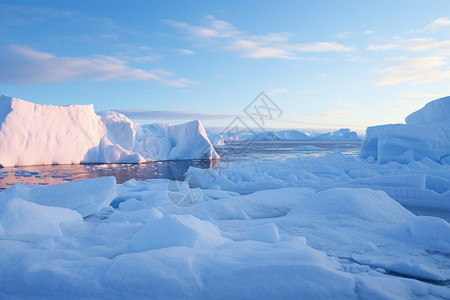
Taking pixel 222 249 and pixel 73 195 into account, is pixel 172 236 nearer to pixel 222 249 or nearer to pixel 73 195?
pixel 222 249

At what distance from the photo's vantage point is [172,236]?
242 centimetres

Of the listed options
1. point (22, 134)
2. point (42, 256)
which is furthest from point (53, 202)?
point (22, 134)

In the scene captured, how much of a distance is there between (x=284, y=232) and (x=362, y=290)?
4.62 feet

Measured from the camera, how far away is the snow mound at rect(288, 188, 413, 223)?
12.7 ft

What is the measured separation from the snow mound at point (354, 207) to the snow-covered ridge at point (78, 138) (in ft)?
48.6

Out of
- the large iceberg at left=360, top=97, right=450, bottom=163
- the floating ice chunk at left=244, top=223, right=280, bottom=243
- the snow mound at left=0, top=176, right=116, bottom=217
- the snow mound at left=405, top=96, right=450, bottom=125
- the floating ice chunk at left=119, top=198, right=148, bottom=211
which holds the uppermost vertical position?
the snow mound at left=405, top=96, right=450, bottom=125

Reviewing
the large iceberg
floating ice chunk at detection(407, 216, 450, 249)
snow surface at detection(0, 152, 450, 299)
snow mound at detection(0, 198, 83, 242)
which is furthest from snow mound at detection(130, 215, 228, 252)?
the large iceberg

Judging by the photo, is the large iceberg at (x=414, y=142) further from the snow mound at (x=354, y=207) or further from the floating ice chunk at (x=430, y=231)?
the floating ice chunk at (x=430, y=231)

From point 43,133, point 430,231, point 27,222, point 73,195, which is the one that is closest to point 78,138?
point 43,133

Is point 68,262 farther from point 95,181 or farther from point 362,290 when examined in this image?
point 95,181

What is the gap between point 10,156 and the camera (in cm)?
1500

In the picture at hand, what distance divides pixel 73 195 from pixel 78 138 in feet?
44.9

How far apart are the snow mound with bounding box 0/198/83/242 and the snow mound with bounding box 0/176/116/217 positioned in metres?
1.31

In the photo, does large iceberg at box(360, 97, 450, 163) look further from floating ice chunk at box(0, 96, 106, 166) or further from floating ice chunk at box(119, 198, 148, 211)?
floating ice chunk at box(0, 96, 106, 166)
